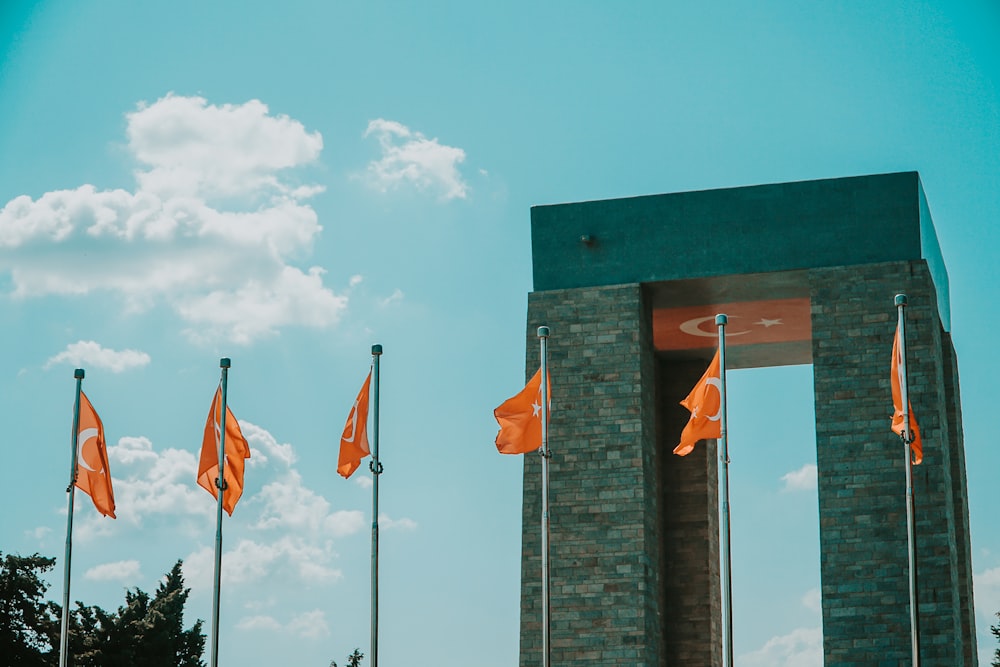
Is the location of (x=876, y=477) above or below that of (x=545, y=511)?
above

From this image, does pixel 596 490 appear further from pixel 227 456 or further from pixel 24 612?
pixel 24 612

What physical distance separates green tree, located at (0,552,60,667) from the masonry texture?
676 inches

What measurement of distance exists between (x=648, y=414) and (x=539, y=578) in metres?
3.35

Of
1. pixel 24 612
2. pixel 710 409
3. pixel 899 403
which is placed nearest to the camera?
pixel 899 403

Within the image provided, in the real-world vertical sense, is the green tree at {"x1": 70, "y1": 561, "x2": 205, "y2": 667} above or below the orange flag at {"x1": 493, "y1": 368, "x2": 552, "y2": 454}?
below

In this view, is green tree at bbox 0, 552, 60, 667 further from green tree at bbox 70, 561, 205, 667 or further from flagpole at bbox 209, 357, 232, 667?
flagpole at bbox 209, 357, 232, 667

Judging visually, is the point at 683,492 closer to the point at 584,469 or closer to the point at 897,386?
the point at 584,469

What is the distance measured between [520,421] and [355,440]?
8.03 feet

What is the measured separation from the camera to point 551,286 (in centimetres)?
2758

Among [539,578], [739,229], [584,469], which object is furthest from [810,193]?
[539,578]

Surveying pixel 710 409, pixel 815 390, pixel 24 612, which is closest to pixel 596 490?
pixel 815 390

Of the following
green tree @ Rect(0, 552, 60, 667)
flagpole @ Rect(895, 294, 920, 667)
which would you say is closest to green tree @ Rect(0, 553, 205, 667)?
green tree @ Rect(0, 552, 60, 667)

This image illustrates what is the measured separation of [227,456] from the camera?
23656mm

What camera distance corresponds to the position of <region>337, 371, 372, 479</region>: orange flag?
76.3ft
